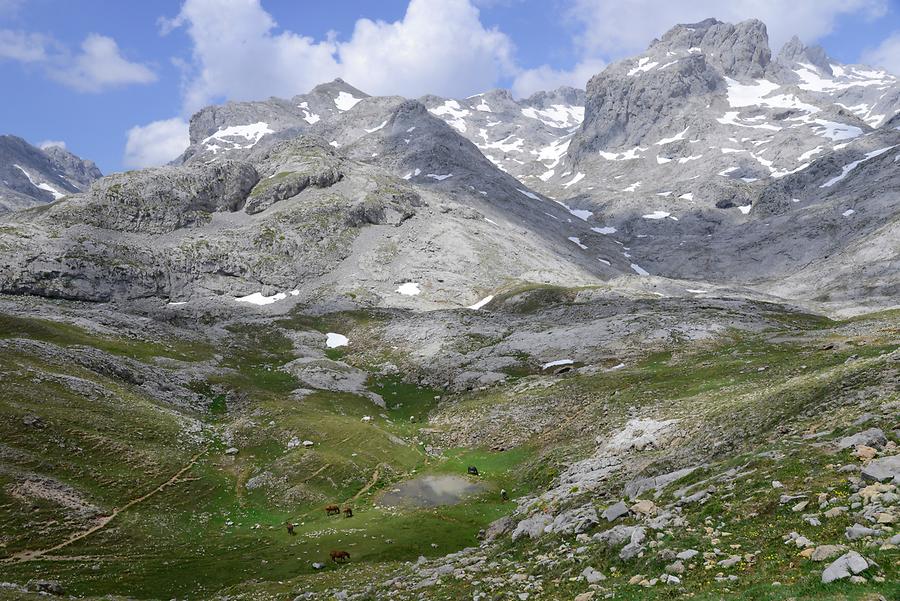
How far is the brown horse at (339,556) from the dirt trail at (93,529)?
17032mm

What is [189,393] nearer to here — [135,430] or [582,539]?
[135,430]

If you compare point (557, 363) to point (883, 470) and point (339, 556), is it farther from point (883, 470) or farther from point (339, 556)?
point (883, 470)

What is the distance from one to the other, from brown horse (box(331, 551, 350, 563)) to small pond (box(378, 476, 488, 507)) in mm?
10307

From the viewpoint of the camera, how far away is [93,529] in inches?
1448

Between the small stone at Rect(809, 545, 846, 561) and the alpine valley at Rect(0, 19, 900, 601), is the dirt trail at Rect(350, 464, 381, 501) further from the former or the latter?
the small stone at Rect(809, 545, 846, 561)

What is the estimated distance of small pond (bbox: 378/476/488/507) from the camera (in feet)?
142

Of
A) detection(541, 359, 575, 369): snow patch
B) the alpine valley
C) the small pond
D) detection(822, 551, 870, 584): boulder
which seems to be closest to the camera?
detection(822, 551, 870, 584): boulder

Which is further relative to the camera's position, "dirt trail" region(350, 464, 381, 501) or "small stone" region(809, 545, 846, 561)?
"dirt trail" region(350, 464, 381, 501)

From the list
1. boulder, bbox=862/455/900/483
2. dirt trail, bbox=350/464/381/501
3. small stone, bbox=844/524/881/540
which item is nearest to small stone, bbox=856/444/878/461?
boulder, bbox=862/455/900/483

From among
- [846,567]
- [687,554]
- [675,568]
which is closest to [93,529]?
[675,568]

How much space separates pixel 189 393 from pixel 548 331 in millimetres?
52182

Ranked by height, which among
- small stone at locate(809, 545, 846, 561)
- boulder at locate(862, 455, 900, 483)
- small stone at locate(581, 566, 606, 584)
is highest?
boulder at locate(862, 455, 900, 483)

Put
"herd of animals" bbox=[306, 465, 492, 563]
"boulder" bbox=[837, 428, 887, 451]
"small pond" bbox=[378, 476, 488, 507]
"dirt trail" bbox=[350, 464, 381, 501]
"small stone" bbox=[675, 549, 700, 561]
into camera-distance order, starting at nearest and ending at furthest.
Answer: "small stone" bbox=[675, 549, 700, 561], "boulder" bbox=[837, 428, 887, 451], "herd of animals" bbox=[306, 465, 492, 563], "small pond" bbox=[378, 476, 488, 507], "dirt trail" bbox=[350, 464, 381, 501]

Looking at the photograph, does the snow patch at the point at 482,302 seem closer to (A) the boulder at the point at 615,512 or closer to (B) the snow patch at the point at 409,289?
(B) the snow patch at the point at 409,289
